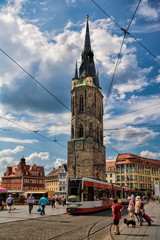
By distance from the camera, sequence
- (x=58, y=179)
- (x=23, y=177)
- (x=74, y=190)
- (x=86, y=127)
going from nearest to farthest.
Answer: (x=74, y=190)
(x=86, y=127)
(x=23, y=177)
(x=58, y=179)

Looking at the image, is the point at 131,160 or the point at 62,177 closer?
the point at 62,177

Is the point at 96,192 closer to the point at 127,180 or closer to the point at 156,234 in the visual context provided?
the point at 156,234

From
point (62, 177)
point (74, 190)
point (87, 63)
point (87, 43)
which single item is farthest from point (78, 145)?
point (62, 177)

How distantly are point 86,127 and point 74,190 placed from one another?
35.6 m

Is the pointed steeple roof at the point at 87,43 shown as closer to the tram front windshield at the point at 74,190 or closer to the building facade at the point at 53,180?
the building facade at the point at 53,180

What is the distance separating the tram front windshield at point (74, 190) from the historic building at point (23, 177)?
58.8 m

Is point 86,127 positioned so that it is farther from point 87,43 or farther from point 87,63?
point 87,43

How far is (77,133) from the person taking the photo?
57.6 meters

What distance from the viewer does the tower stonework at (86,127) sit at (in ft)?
179

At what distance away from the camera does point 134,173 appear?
93.8 meters

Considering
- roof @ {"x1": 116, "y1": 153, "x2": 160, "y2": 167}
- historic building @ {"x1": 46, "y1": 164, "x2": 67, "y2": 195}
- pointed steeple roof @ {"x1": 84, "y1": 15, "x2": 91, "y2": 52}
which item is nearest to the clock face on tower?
pointed steeple roof @ {"x1": 84, "y1": 15, "x2": 91, "y2": 52}

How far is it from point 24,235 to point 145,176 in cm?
9320

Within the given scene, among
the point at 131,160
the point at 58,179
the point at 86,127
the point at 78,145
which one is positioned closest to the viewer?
the point at 78,145

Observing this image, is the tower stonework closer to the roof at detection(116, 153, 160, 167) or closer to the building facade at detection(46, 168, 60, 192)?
the roof at detection(116, 153, 160, 167)
